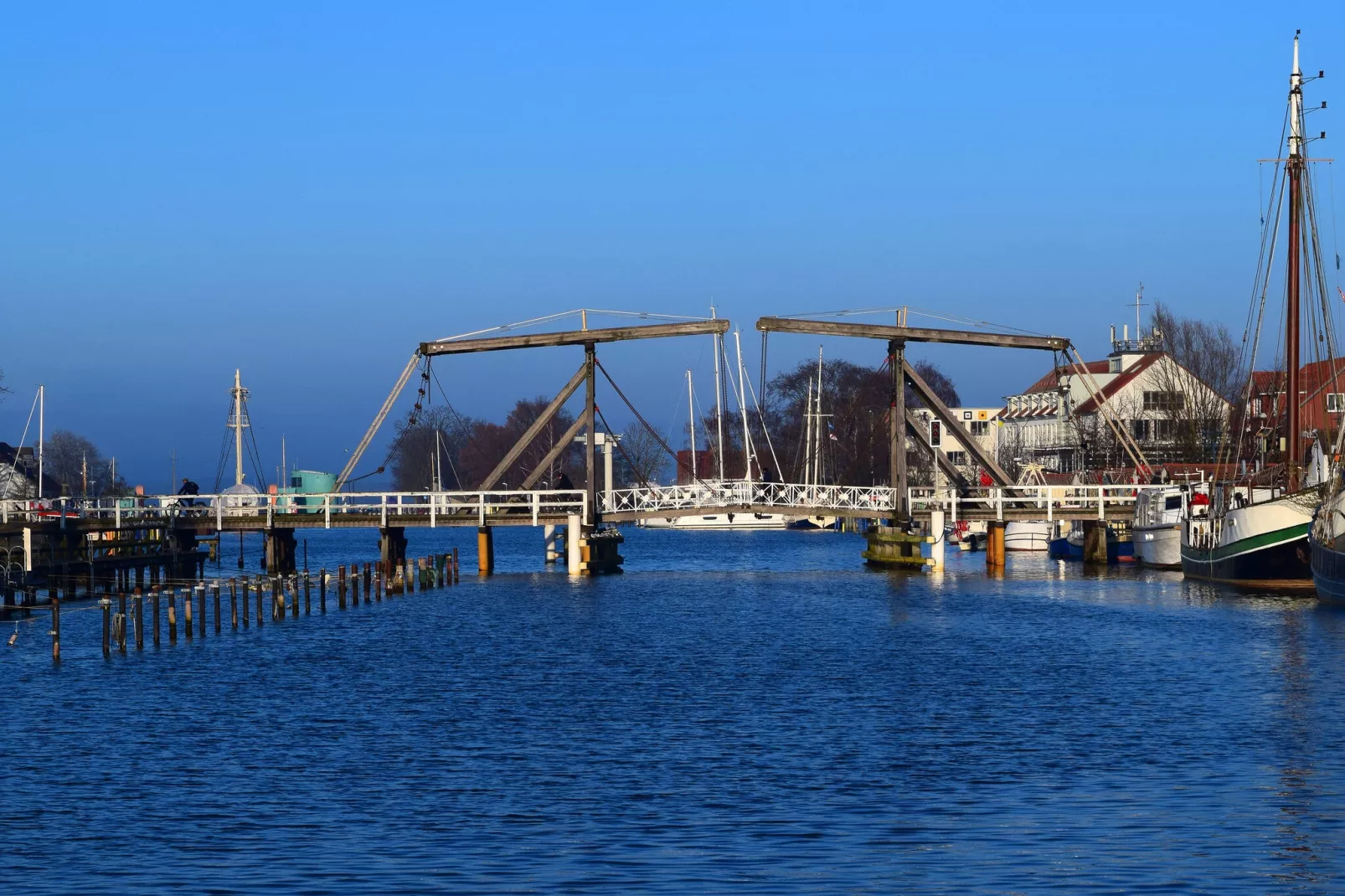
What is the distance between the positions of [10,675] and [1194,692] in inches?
899

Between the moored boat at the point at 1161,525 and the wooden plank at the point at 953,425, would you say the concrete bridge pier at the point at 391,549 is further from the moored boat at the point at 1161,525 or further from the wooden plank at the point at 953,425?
the moored boat at the point at 1161,525

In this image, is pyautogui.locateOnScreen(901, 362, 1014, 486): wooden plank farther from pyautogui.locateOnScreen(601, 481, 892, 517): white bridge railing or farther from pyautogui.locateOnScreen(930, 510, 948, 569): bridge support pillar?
pyautogui.locateOnScreen(601, 481, 892, 517): white bridge railing

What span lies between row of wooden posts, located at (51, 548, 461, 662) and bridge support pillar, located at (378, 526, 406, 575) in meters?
0.24

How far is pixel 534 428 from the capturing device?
62594 mm

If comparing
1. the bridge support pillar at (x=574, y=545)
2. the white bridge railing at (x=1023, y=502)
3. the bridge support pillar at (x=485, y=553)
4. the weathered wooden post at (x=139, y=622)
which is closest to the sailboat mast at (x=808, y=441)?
the white bridge railing at (x=1023, y=502)

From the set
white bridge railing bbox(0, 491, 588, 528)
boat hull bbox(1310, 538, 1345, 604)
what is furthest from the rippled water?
white bridge railing bbox(0, 491, 588, 528)

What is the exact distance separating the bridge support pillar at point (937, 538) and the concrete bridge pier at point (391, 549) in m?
19.8

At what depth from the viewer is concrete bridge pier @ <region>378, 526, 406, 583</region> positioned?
61.2 meters

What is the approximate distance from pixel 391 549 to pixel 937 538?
806 inches

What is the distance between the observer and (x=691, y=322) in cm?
6303

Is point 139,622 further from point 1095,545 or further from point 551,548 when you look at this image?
point 1095,545

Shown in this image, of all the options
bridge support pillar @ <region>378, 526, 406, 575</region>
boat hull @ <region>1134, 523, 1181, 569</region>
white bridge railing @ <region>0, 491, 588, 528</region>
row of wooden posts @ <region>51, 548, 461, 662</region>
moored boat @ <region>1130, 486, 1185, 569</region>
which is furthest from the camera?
boat hull @ <region>1134, 523, 1181, 569</region>

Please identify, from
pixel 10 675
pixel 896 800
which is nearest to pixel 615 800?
pixel 896 800

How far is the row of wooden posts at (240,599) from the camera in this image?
38969 millimetres
